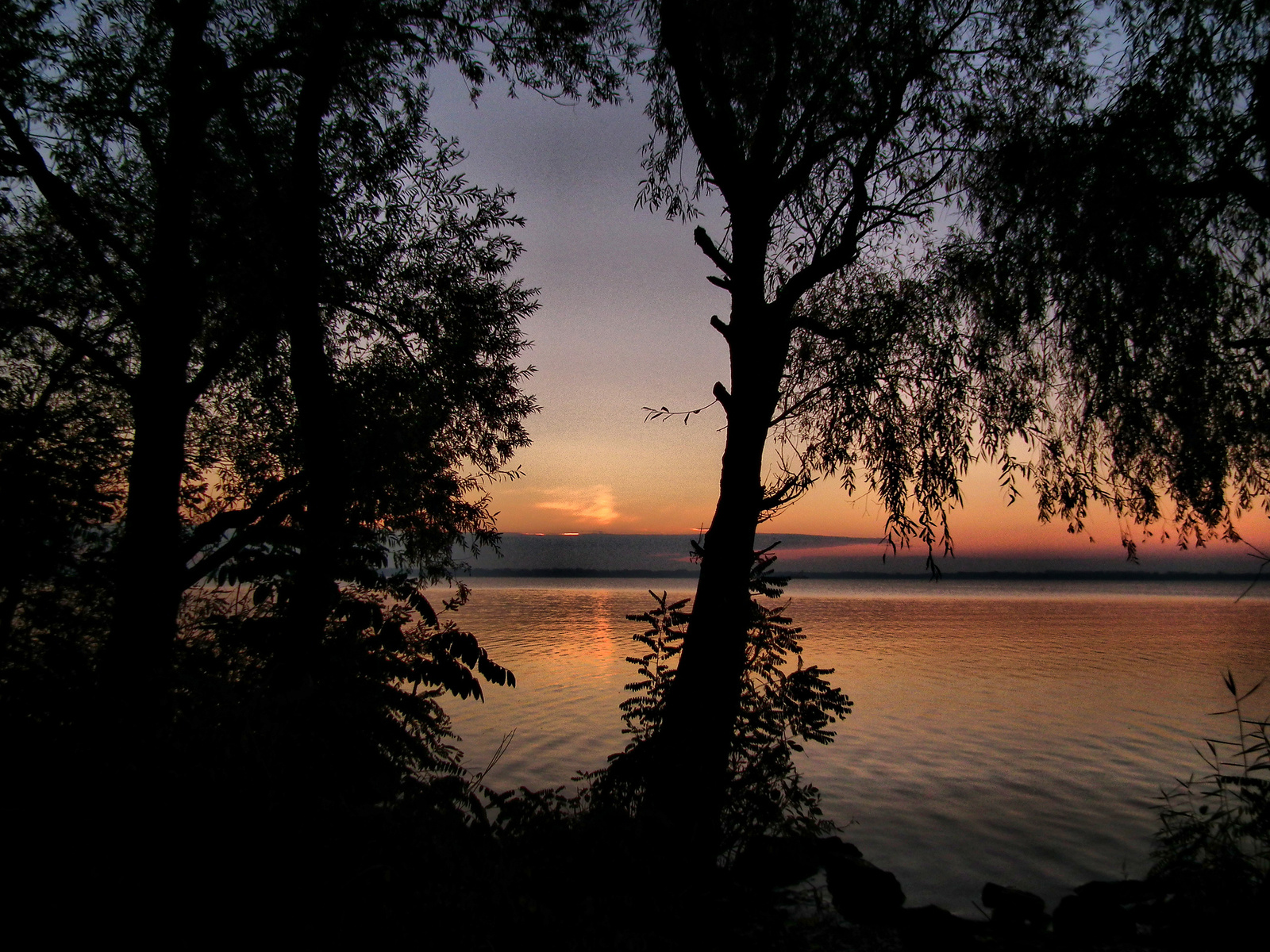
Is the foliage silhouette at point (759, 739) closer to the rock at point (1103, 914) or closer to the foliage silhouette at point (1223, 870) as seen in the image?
the rock at point (1103, 914)

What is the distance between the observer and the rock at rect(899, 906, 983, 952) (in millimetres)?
7266

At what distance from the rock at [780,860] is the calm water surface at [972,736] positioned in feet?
5.32

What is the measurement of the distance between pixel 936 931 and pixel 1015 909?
268 centimetres

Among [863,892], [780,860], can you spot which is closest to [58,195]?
[780,860]

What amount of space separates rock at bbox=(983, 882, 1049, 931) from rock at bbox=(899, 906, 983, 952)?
40.0 inches

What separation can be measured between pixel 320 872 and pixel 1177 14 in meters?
11.7

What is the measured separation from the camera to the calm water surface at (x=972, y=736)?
12.9 metres

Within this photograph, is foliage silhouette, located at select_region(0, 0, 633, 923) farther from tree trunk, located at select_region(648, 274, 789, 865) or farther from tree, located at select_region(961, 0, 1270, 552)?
tree, located at select_region(961, 0, 1270, 552)

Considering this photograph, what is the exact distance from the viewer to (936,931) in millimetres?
7605

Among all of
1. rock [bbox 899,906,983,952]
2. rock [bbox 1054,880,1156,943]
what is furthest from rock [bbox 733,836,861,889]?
rock [bbox 1054,880,1156,943]

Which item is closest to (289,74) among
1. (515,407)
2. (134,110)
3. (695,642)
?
(134,110)

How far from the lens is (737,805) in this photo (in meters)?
9.20

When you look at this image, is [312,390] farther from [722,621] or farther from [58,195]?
[722,621]

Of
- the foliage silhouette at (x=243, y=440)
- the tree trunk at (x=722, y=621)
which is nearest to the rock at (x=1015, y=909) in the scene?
the tree trunk at (x=722, y=621)
